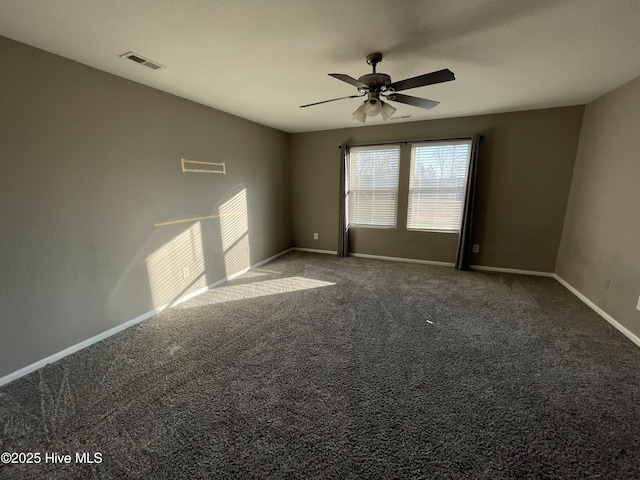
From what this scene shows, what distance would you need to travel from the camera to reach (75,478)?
1256 millimetres

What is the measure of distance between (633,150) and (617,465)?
275 cm

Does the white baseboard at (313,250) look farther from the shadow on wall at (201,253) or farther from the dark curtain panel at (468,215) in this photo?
the dark curtain panel at (468,215)

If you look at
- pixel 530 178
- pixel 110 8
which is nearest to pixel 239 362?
pixel 110 8

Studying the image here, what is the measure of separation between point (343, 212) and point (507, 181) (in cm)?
254

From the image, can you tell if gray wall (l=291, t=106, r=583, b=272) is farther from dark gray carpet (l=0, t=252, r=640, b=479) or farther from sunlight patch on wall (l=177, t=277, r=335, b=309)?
sunlight patch on wall (l=177, t=277, r=335, b=309)

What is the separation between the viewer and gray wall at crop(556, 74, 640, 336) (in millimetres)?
2439

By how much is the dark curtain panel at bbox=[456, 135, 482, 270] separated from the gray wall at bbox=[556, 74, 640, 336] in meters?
1.17

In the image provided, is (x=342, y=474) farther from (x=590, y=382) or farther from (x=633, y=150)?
(x=633, y=150)

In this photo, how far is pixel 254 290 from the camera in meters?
3.51

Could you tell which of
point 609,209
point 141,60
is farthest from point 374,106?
point 609,209

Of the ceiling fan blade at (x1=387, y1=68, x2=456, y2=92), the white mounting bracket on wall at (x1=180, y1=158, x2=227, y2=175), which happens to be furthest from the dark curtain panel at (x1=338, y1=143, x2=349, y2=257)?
the ceiling fan blade at (x1=387, y1=68, x2=456, y2=92)

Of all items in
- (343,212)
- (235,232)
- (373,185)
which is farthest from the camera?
(343,212)

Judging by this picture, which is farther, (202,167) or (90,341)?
(202,167)

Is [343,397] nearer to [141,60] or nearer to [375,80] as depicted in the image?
[375,80]
